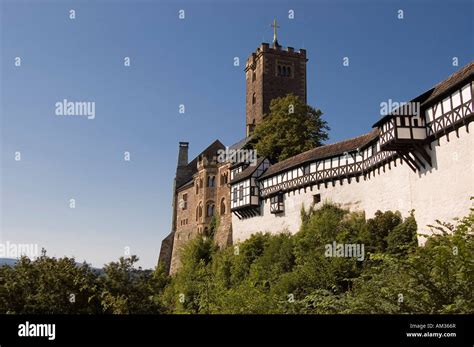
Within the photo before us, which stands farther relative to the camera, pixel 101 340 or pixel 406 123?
pixel 406 123

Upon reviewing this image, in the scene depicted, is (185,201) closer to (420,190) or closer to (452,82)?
(420,190)

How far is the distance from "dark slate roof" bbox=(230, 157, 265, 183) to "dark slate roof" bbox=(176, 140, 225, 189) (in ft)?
46.9

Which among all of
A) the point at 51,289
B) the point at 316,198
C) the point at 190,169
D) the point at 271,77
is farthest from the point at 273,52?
the point at 51,289

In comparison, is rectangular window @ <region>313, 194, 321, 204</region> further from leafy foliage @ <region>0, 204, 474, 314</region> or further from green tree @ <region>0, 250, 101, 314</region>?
green tree @ <region>0, 250, 101, 314</region>

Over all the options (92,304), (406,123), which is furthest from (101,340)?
(406,123)

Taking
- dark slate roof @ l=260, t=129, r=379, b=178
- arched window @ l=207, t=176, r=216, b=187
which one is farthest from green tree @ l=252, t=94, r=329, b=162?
Answer: arched window @ l=207, t=176, r=216, b=187

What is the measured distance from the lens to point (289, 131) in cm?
4897

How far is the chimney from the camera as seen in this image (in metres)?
70.9

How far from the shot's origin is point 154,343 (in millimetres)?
6238

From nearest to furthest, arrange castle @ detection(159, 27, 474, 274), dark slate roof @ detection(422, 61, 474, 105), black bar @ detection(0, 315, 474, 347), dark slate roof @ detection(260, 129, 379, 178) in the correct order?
black bar @ detection(0, 315, 474, 347) < dark slate roof @ detection(422, 61, 474, 105) < castle @ detection(159, 27, 474, 274) < dark slate roof @ detection(260, 129, 379, 178)

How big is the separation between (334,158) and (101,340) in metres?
30.9

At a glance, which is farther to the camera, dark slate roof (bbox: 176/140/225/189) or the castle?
dark slate roof (bbox: 176/140/225/189)

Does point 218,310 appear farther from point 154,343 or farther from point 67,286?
point 154,343

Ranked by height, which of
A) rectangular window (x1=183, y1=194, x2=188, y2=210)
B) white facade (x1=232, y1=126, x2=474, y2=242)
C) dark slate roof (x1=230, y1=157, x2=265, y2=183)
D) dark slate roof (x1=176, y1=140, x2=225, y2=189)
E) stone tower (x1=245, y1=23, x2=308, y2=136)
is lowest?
white facade (x1=232, y1=126, x2=474, y2=242)
